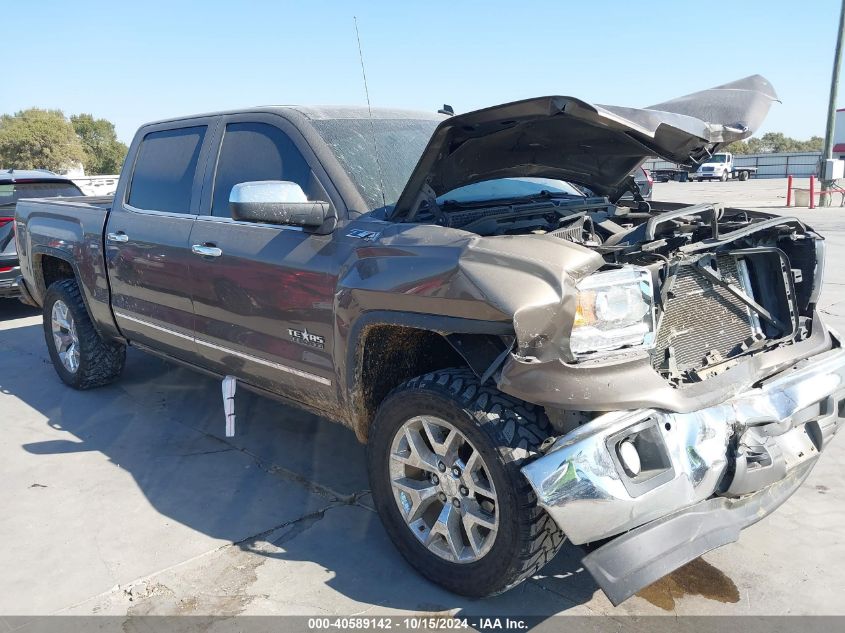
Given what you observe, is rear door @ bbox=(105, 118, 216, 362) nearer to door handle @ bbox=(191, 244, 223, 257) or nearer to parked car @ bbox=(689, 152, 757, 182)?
door handle @ bbox=(191, 244, 223, 257)

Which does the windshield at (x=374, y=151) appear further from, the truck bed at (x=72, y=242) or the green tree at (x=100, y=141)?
the green tree at (x=100, y=141)

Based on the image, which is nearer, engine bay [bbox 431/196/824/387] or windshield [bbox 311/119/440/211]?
engine bay [bbox 431/196/824/387]

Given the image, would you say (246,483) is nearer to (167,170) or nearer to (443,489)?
(443,489)


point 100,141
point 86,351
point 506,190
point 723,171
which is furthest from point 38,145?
point 506,190

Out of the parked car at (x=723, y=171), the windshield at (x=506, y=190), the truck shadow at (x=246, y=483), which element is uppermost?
A: the windshield at (x=506, y=190)

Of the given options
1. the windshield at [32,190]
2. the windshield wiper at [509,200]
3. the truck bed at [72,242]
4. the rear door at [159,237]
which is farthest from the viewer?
the windshield at [32,190]

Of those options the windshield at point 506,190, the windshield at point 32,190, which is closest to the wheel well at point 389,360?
the windshield at point 506,190

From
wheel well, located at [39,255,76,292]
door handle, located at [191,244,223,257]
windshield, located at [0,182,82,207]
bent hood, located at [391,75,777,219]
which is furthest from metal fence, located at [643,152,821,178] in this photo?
door handle, located at [191,244,223,257]

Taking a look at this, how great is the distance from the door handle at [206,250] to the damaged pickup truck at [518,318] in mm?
16

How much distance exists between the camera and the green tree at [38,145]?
49.2 metres

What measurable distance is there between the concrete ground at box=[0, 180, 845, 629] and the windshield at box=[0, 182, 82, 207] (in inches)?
175

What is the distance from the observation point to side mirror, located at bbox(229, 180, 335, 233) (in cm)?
312

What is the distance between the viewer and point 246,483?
3967 millimetres

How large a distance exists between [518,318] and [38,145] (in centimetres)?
5519
